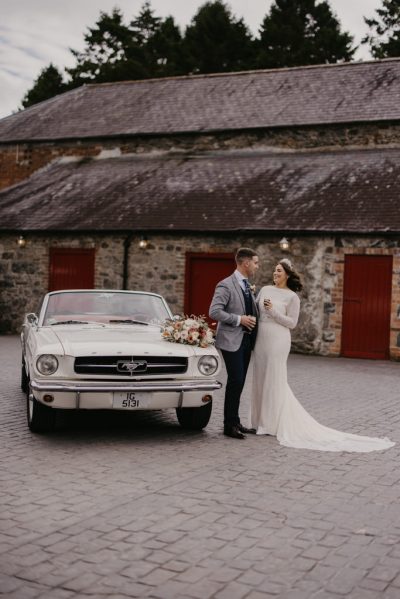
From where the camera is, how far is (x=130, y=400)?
733 cm

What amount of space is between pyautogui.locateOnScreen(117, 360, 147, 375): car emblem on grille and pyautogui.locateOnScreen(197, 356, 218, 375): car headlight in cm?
61

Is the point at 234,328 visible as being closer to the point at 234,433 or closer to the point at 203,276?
the point at 234,433

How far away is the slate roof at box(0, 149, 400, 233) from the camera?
1883cm

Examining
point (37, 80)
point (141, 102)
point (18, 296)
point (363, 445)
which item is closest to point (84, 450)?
point (363, 445)

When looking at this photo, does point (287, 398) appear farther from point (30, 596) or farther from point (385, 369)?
point (385, 369)

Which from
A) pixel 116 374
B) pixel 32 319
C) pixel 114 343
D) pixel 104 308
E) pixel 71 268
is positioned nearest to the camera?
pixel 116 374

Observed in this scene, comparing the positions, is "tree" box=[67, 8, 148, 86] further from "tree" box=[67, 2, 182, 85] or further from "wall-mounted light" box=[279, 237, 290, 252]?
"wall-mounted light" box=[279, 237, 290, 252]

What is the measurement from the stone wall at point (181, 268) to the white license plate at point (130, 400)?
11.8 metres

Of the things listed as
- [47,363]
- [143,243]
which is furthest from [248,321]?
[143,243]

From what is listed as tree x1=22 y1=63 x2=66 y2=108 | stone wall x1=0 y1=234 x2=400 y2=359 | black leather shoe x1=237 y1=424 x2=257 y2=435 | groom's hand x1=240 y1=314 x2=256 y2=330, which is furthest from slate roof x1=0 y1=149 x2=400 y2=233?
tree x1=22 y1=63 x2=66 y2=108

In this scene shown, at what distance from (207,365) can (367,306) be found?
1152 centimetres

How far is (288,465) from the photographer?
22.3 feet

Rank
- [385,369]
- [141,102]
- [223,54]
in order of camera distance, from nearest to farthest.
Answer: [385,369]
[141,102]
[223,54]

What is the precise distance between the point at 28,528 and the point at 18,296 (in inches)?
737
